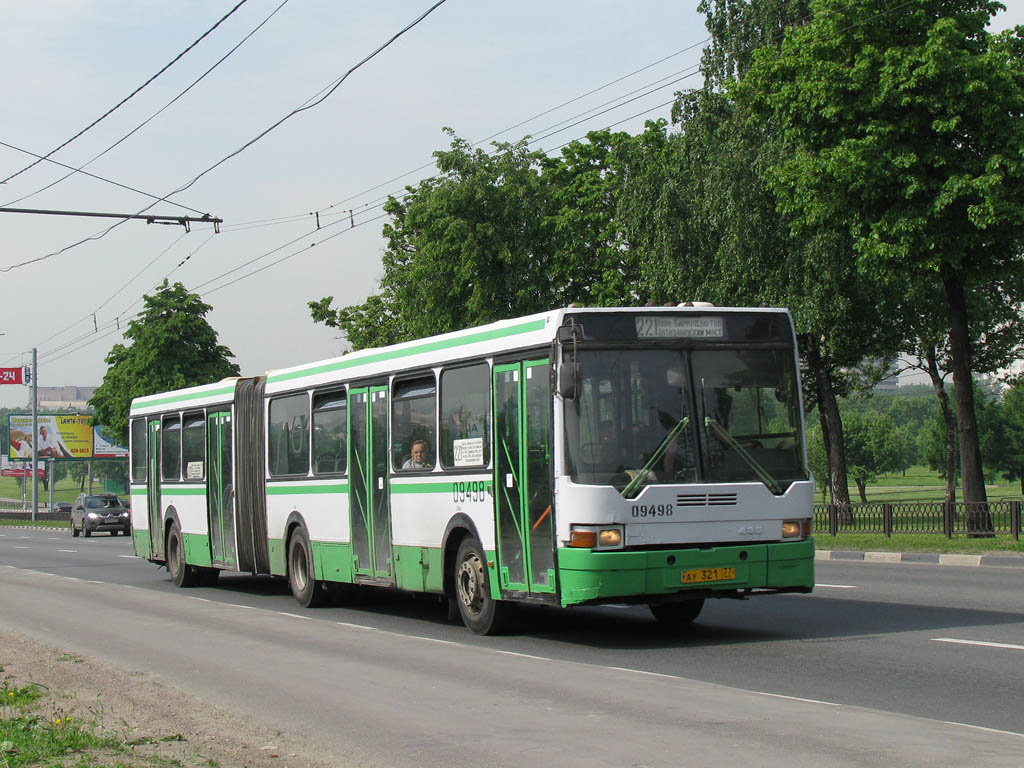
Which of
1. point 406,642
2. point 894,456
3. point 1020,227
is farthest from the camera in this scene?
point 894,456

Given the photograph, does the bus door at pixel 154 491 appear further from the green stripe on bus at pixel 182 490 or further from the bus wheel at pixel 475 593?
the bus wheel at pixel 475 593

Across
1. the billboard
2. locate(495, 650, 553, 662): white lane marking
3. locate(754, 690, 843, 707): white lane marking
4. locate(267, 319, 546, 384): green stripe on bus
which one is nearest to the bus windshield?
locate(267, 319, 546, 384): green stripe on bus

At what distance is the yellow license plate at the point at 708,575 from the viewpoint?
1204 cm

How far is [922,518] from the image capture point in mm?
28922

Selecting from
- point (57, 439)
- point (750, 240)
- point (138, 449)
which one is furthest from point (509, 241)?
point (57, 439)

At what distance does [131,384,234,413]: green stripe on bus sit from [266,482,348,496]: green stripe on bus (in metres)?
2.41

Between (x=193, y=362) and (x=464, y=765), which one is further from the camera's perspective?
(x=193, y=362)

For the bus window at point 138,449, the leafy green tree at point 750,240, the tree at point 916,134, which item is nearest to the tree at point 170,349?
the leafy green tree at point 750,240

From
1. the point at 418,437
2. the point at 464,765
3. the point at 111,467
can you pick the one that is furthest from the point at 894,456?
the point at 464,765

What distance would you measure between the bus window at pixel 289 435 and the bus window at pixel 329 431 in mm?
357

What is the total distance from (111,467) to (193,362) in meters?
56.6

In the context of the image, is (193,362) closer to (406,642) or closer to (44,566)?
(44,566)

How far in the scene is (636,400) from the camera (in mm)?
12125

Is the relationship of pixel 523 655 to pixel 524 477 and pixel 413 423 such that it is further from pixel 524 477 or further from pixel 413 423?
pixel 413 423
